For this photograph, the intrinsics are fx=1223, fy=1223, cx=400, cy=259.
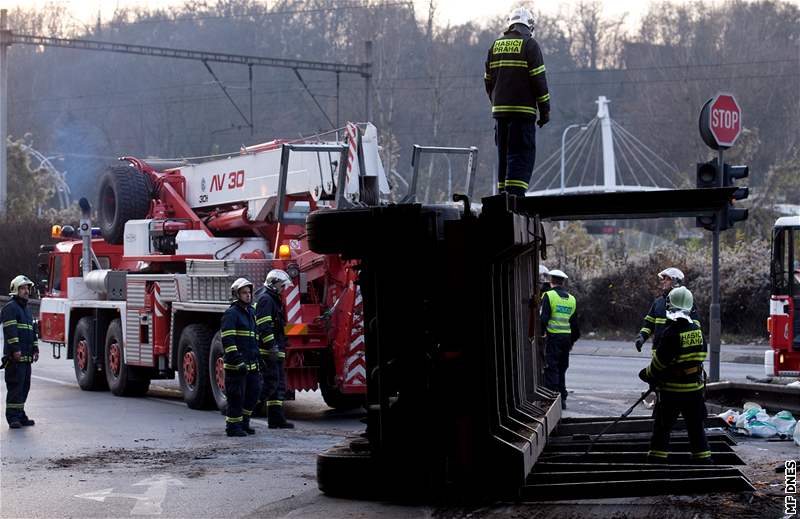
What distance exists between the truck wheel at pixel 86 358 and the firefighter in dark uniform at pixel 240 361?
5521mm

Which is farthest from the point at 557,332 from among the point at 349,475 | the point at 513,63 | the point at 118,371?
the point at 118,371

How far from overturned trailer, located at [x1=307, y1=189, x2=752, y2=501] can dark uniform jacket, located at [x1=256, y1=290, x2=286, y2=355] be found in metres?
5.01

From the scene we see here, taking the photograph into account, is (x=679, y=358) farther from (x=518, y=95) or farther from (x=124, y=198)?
(x=124, y=198)

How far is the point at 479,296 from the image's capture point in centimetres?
817

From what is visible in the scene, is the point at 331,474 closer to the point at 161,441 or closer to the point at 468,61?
the point at 161,441

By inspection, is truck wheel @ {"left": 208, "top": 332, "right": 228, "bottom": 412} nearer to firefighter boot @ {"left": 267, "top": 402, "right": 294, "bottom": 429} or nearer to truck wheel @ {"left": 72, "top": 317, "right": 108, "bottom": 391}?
firefighter boot @ {"left": 267, "top": 402, "right": 294, "bottom": 429}

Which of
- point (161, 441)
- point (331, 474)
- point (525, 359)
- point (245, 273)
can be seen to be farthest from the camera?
point (245, 273)

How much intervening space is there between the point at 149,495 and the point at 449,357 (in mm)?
2766

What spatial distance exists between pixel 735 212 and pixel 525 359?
5.45 meters

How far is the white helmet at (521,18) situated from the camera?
978cm

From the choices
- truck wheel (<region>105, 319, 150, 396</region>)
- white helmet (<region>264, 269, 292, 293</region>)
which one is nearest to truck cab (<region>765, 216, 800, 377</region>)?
white helmet (<region>264, 269, 292, 293</region>)

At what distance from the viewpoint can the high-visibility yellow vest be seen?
47.6 feet

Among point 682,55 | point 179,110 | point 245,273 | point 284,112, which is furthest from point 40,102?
point 245,273

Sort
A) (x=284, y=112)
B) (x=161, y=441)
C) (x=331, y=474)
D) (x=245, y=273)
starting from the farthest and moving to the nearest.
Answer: (x=284, y=112) < (x=245, y=273) < (x=161, y=441) < (x=331, y=474)
